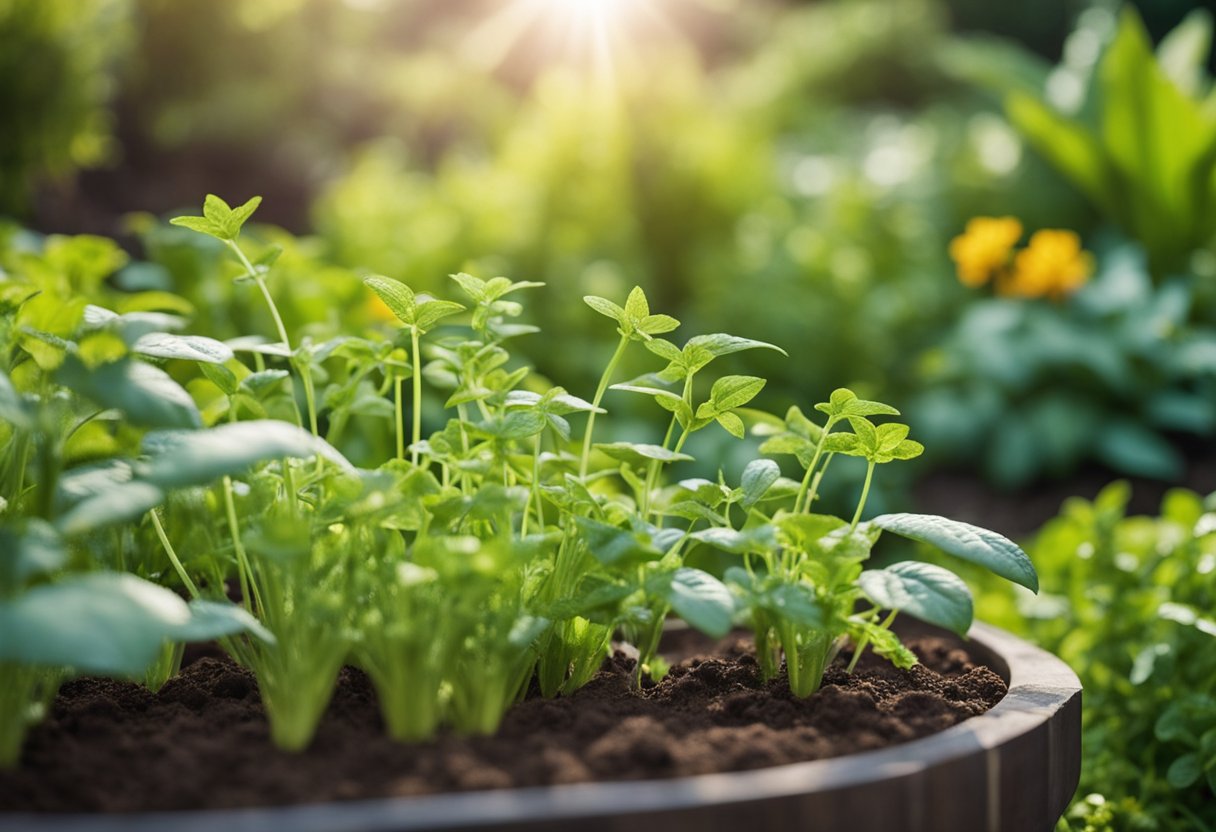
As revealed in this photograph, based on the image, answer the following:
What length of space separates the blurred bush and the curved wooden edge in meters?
3.24

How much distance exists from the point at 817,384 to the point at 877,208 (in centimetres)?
162

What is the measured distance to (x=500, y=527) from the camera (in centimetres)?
111

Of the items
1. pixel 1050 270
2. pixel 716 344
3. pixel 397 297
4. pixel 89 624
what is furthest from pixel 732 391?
pixel 1050 270

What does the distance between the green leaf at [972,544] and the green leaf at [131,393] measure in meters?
0.69

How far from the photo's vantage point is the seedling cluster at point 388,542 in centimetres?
86

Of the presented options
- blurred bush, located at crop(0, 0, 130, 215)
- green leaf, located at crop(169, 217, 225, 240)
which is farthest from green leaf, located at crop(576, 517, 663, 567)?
blurred bush, located at crop(0, 0, 130, 215)

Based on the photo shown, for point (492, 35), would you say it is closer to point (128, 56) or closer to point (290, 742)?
point (128, 56)

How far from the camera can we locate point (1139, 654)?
1.66m

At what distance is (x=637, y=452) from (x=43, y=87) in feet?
10.5

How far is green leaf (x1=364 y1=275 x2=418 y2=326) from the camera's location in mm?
1136

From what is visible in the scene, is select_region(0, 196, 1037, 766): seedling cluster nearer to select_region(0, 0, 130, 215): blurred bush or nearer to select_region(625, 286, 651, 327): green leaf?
select_region(625, 286, 651, 327): green leaf

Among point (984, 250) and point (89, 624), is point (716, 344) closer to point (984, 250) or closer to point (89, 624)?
point (89, 624)

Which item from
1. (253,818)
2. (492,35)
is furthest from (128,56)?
(492,35)

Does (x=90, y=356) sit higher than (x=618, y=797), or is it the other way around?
(x=90, y=356)
